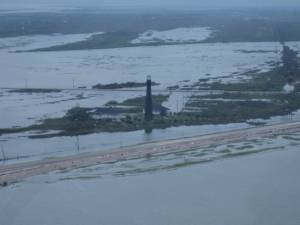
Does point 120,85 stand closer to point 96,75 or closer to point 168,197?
point 96,75

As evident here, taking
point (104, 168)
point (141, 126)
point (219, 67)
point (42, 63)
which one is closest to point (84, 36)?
point (42, 63)

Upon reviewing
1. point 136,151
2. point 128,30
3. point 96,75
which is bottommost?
point 136,151

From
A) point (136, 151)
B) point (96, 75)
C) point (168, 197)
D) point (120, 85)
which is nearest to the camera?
point (168, 197)

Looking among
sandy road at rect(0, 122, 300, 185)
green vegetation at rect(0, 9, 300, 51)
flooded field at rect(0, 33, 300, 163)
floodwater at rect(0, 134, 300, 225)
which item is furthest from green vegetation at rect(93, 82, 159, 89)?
green vegetation at rect(0, 9, 300, 51)

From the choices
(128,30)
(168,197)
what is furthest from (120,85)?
(128,30)

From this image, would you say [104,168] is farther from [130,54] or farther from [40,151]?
[130,54]

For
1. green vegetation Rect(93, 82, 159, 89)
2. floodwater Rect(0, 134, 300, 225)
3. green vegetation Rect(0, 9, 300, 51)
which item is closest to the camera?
floodwater Rect(0, 134, 300, 225)

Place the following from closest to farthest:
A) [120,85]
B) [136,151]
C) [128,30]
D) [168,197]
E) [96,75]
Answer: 1. [168,197]
2. [136,151]
3. [120,85]
4. [96,75]
5. [128,30]

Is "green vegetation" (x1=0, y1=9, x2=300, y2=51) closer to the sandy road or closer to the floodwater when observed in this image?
the sandy road
